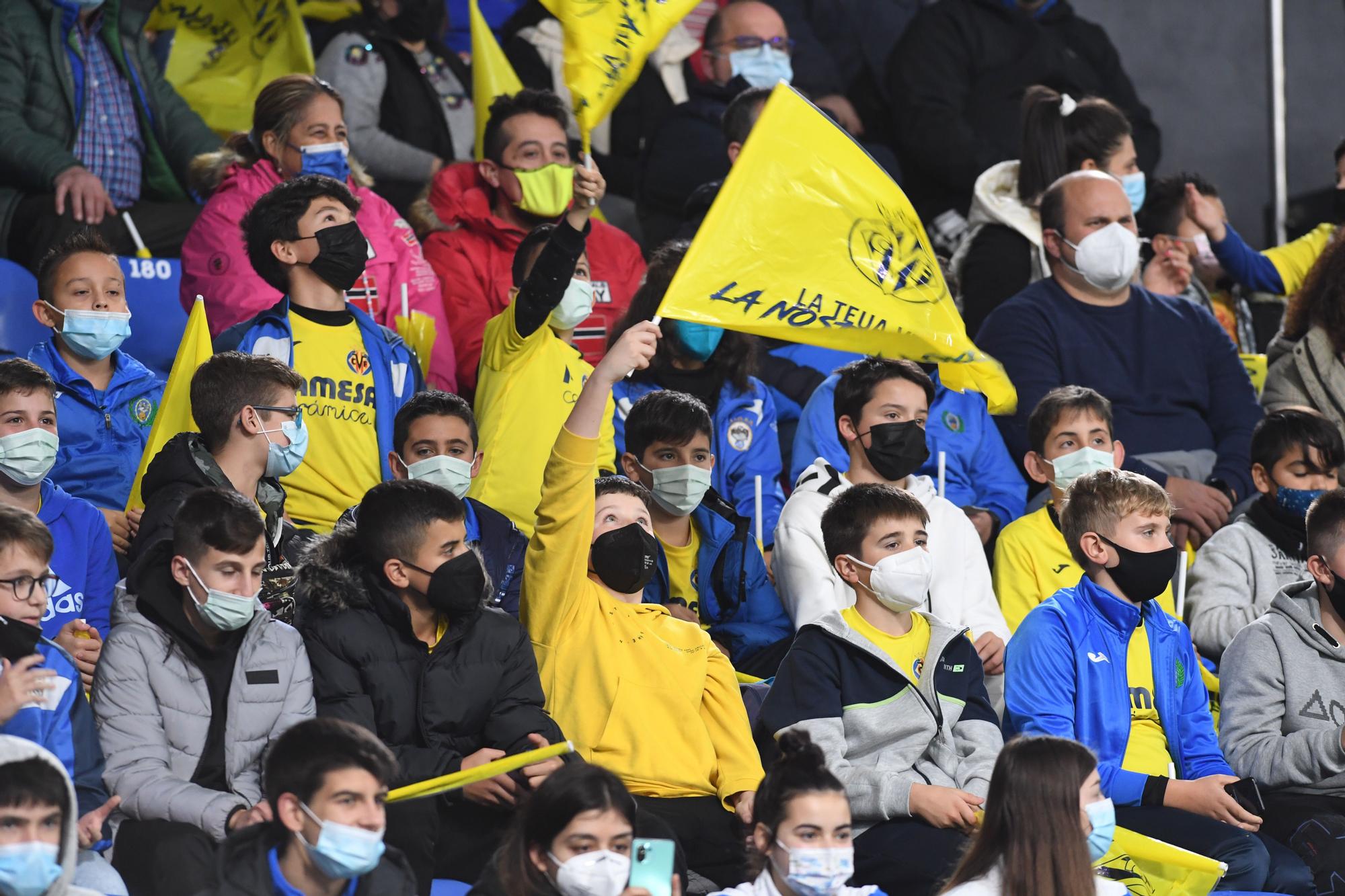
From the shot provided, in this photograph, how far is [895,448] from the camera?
614 cm

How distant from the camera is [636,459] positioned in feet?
19.8

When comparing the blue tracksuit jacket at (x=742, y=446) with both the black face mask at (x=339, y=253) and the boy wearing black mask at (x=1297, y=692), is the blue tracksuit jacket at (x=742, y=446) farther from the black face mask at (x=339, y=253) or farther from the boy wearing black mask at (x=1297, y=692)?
the boy wearing black mask at (x=1297, y=692)

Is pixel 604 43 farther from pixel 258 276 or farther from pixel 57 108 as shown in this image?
pixel 57 108

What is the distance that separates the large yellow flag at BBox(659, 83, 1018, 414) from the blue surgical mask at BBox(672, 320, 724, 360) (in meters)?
1.24

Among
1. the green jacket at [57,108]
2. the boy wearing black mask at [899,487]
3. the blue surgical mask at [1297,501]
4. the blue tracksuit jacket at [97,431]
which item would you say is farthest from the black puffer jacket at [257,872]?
the green jacket at [57,108]

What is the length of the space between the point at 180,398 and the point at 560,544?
4.96ft

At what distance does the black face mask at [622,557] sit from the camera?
527 cm

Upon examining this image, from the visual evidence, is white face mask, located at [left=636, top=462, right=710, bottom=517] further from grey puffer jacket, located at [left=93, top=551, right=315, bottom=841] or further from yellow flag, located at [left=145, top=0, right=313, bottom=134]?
yellow flag, located at [left=145, top=0, right=313, bottom=134]

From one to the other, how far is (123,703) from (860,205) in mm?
2572

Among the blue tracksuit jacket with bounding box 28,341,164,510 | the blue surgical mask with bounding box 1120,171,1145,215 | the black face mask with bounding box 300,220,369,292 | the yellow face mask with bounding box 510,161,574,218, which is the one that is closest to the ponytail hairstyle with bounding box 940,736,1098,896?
the black face mask with bounding box 300,220,369,292

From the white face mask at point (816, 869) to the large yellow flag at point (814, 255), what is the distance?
1.52m

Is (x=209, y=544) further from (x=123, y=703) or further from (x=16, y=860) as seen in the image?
(x=16, y=860)

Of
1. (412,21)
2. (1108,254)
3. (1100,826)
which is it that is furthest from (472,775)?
(412,21)

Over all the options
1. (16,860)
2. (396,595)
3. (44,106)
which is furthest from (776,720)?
(44,106)
